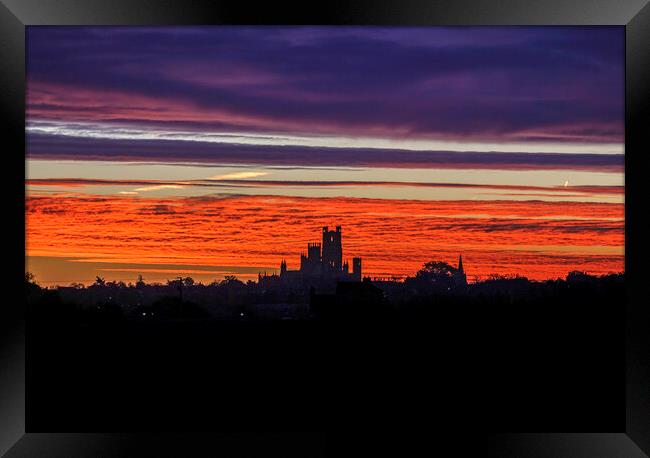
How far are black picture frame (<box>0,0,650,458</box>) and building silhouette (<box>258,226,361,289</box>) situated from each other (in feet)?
19.5

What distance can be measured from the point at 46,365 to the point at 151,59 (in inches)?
258

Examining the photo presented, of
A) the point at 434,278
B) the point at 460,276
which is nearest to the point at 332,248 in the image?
the point at 434,278

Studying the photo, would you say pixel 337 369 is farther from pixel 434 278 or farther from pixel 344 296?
pixel 434 278

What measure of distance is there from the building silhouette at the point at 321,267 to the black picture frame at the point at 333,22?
19.5 ft

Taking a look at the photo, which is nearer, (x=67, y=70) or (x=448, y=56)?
(x=67, y=70)

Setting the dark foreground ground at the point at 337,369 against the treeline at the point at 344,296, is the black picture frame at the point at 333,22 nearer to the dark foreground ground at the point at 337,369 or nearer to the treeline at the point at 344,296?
the dark foreground ground at the point at 337,369

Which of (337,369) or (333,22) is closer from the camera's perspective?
(333,22)

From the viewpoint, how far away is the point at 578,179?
33.3ft

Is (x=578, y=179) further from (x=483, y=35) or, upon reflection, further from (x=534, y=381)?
(x=534, y=381)

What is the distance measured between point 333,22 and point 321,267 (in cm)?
835

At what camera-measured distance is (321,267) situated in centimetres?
1309

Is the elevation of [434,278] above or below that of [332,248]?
below

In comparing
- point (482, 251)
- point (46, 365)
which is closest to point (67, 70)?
point (482, 251)

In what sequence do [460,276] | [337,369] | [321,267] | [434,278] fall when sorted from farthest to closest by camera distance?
[321,267] < [337,369] < [460,276] < [434,278]
